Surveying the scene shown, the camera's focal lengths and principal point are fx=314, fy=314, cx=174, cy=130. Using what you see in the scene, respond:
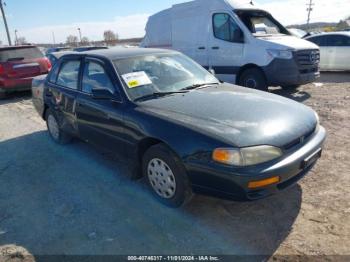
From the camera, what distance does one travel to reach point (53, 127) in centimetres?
546

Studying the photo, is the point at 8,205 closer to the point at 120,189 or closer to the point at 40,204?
the point at 40,204

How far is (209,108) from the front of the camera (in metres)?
3.23

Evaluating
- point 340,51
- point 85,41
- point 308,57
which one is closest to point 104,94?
point 308,57

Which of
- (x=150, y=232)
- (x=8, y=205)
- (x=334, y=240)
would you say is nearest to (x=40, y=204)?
(x=8, y=205)

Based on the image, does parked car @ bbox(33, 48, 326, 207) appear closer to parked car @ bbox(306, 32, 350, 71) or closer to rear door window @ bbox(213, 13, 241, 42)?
rear door window @ bbox(213, 13, 241, 42)

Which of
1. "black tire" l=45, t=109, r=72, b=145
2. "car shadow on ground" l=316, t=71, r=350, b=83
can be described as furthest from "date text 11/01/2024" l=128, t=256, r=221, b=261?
"car shadow on ground" l=316, t=71, r=350, b=83

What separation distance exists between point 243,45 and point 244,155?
580cm

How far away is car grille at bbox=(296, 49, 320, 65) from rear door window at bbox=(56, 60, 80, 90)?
525cm

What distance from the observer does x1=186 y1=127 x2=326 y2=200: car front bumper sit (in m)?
2.63

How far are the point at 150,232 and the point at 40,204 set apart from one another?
144cm

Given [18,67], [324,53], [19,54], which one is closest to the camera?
[18,67]

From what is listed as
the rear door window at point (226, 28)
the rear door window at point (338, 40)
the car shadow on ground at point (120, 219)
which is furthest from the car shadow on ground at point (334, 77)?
the car shadow on ground at point (120, 219)

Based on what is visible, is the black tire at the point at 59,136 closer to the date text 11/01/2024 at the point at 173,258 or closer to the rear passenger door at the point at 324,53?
the date text 11/01/2024 at the point at 173,258

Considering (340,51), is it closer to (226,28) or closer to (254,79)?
(254,79)
